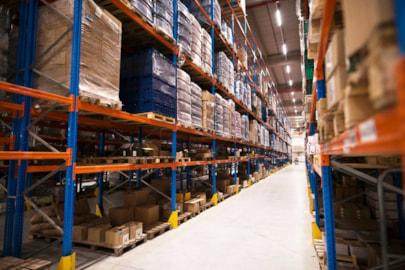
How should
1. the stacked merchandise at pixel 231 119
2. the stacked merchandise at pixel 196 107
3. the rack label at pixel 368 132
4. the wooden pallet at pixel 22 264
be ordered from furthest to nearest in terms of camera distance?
the stacked merchandise at pixel 231 119 < the stacked merchandise at pixel 196 107 < the wooden pallet at pixel 22 264 < the rack label at pixel 368 132

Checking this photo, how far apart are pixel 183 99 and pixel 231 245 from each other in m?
3.19

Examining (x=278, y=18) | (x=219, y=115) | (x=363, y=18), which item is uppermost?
(x=278, y=18)

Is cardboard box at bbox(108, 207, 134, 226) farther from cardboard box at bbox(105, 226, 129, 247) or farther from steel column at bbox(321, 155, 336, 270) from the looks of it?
steel column at bbox(321, 155, 336, 270)

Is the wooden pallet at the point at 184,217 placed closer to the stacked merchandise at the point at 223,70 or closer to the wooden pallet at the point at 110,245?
the wooden pallet at the point at 110,245

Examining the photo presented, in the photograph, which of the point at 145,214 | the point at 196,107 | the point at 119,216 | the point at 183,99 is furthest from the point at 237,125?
the point at 119,216

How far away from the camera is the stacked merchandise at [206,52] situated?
6.91 meters

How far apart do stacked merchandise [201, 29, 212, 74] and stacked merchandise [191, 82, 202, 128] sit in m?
0.76

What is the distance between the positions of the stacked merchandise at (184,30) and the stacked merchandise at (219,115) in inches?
81.9

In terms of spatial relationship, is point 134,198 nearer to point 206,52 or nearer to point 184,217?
point 184,217

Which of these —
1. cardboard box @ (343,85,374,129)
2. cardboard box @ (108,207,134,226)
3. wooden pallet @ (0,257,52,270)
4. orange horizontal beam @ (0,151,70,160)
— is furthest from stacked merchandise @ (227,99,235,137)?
cardboard box @ (343,85,374,129)

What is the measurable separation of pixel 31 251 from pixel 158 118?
2872 millimetres

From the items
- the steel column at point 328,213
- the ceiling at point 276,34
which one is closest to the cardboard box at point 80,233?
the steel column at point 328,213

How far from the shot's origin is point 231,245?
4.03 m

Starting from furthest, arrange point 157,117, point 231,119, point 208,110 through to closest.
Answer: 1. point 231,119
2. point 208,110
3. point 157,117
